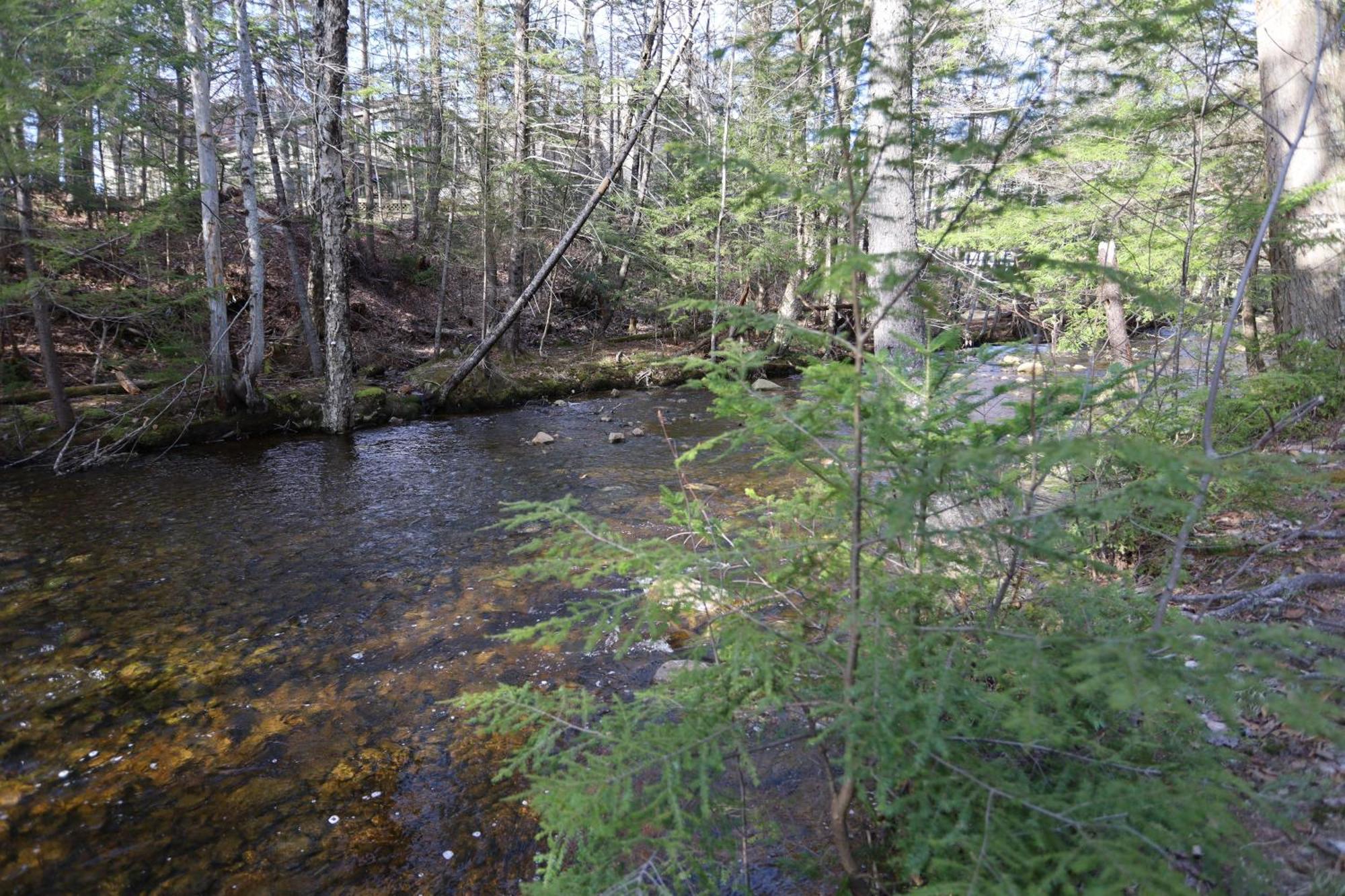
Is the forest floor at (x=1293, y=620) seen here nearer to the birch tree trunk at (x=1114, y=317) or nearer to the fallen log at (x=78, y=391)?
the birch tree trunk at (x=1114, y=317)

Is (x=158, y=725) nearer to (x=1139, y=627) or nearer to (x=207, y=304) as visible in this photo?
(x=1139, y=627)

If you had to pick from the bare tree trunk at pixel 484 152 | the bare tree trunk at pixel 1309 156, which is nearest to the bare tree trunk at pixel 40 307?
the bare tree trunk at pixel 484 152

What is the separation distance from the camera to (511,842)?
3189mm

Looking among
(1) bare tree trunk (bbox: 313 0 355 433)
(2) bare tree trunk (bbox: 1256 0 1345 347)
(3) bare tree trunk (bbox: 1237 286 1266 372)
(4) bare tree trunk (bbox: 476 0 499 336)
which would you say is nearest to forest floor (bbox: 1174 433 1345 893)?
(3) bare tree trunk (bbox: 1237 286 1266 372)

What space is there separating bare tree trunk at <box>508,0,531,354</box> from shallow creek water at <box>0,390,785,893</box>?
852cm

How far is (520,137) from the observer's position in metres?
14.5

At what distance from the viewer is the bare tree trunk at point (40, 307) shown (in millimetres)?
8234

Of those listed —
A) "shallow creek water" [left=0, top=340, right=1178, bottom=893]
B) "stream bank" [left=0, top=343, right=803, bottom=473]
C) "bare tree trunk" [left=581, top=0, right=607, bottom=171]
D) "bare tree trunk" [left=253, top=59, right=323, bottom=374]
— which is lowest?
"shallow creek water" [left=0, top=340, right=1178, bottom=893]

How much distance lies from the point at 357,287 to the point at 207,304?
9221mm

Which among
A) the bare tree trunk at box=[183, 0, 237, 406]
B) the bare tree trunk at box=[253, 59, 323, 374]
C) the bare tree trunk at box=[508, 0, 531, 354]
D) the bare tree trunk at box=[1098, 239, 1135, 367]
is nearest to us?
the bare tree trunk at box=[1098, 239, 1135, 367]

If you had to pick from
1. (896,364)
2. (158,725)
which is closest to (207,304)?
(158,725)

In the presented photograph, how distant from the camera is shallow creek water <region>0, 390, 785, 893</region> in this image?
3119 millimetres

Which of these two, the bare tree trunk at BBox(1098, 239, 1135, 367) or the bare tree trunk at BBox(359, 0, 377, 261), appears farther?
the bare tree trunk at BBox(359, 0, 377, 261)

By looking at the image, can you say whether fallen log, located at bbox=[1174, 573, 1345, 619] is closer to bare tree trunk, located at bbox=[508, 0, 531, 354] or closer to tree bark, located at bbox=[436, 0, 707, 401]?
tree bark, located at bbox=[436, 0, 707, 401]
